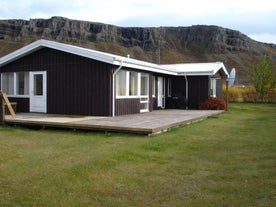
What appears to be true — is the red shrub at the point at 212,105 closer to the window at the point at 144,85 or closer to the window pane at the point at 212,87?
the window pane at the point at 212,87

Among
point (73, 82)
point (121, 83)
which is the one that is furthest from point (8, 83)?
point (121, 83)

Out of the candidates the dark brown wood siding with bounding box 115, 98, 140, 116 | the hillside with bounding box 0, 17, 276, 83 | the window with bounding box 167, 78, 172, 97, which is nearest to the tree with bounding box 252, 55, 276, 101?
the window with bounding box 167, 78, 172, 97

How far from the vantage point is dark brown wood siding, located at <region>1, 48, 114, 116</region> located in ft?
39.8

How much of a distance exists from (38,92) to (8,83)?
1.99m

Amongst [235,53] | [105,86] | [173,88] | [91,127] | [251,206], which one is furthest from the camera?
[235,53]

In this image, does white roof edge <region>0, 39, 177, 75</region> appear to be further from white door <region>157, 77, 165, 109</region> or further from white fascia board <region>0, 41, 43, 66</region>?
A: white door <region>157, 77, 165, 109</region>

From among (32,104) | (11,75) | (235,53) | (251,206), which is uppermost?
(235,53)

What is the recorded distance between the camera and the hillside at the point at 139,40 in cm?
9132

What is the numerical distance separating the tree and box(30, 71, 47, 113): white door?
18.2 m

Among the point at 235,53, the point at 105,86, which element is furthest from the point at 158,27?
the point at 105,86

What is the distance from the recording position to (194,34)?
362 feet

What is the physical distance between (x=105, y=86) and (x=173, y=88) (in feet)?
25.2

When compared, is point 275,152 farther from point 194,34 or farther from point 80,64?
point 194,34

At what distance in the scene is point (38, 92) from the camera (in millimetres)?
13719
